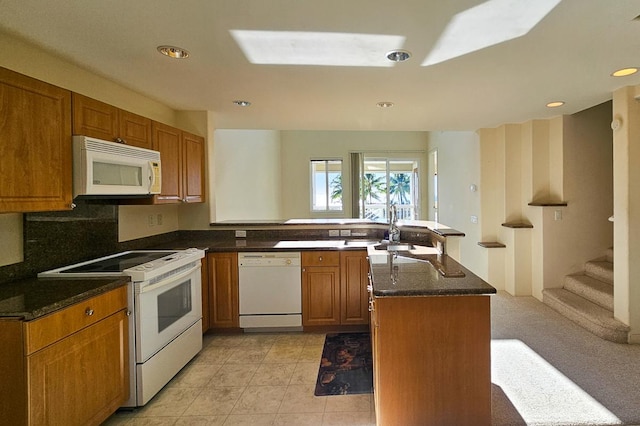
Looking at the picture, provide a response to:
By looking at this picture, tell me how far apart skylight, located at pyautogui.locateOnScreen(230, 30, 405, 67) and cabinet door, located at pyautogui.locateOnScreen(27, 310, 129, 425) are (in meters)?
1.84

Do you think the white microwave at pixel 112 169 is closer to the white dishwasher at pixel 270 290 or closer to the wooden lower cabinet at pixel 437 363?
the white dishwasher at pixel 270 290

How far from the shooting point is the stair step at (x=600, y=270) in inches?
140

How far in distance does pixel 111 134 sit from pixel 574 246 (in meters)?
4.98

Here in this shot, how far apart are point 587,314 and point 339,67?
3395mm

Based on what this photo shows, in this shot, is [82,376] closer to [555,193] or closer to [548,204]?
[548,204]

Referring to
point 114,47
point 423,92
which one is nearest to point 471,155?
point 423,92

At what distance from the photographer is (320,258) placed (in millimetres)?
3166

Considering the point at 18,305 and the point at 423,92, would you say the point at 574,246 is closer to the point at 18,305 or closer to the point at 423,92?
the point at 423,92

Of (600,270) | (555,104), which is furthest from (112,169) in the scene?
(600,270)

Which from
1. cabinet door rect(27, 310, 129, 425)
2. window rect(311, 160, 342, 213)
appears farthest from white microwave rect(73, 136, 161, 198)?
window rect(311, 160, 342, 213)

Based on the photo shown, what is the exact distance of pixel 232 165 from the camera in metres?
5.32

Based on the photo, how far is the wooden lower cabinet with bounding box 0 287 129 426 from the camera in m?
1.40

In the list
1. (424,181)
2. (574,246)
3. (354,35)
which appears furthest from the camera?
(424,181)

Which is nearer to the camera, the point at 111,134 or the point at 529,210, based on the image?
the point at 111,134
